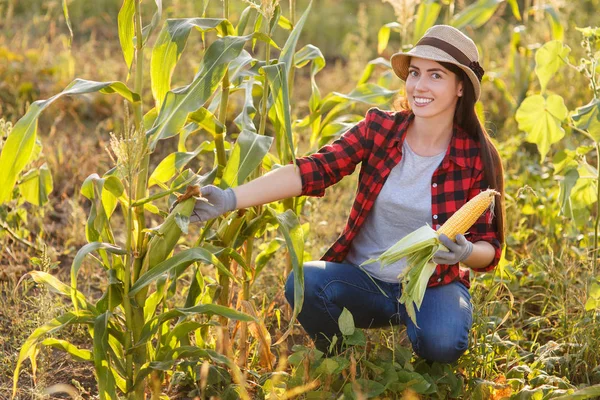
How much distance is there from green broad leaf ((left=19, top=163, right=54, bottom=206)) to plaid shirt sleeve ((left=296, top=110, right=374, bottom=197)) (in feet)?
3.96

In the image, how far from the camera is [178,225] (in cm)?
215

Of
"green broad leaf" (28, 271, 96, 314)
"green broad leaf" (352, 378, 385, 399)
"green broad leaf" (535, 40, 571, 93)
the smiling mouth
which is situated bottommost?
"green broad leaf" (352, 378, 385, 399)

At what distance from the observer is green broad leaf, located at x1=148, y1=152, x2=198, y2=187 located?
238 cm

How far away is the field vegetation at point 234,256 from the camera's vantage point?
2.20 meters

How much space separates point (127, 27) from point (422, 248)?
107cm

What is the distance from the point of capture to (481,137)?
8.81ft

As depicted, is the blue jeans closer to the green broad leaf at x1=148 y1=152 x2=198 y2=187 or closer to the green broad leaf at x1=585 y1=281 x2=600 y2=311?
the green broad leaf at x1=585 y1=281 x2=600 y2=311

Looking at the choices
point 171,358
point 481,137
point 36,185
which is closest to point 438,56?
point 481,137

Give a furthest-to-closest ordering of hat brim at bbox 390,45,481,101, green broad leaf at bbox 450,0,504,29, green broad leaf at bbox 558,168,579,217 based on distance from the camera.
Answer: green broad leaf at bbox 450,0,504,29, green broad leaf at bbox 558,168,579,217, hat brim at bbox 390,45,481,101

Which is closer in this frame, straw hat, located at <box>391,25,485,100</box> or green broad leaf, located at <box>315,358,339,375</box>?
green broad leaf, located at <box>315,358,339,375</box>

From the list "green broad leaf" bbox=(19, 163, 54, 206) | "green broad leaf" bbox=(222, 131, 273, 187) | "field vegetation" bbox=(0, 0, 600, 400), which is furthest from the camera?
"green broad leaf" bbox=(19, 163, 54, 206)

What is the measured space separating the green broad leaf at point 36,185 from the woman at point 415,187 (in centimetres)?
118

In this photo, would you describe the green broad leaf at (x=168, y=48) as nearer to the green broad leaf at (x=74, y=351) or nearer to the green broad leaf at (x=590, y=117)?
the green broad leaf at (x=74, y=351)

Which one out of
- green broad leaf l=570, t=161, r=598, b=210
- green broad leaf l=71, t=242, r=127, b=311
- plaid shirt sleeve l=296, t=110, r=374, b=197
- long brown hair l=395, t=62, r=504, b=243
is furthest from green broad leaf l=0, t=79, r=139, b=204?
→ green broad leaf l=570, t=161, r=598, b=210
